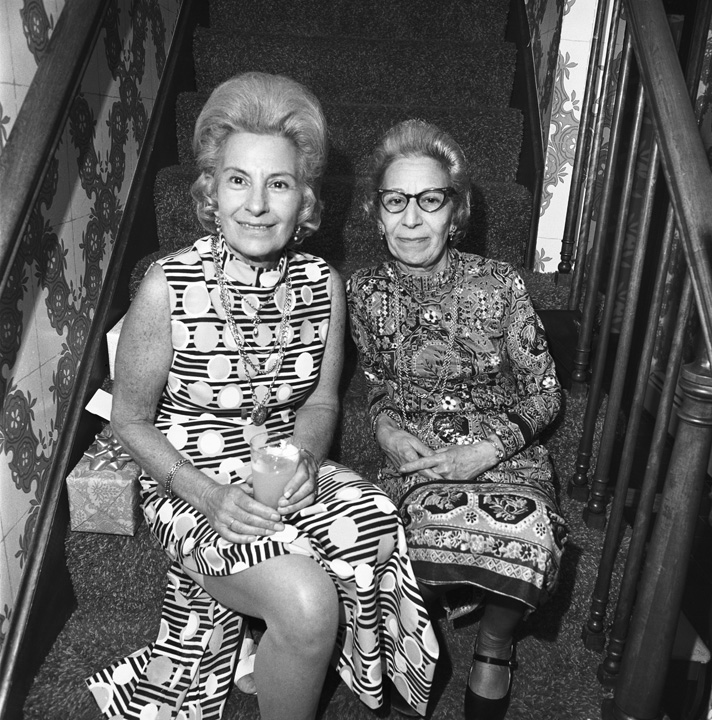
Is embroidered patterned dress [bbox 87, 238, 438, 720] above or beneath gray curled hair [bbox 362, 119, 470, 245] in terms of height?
beneath

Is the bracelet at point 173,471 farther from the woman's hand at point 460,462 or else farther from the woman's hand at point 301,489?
the woman's hand at point 460,462

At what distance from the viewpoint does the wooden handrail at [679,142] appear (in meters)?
1.22

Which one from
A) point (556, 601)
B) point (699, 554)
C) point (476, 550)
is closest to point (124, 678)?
point (476, 550)

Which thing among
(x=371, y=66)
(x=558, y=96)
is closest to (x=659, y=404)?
(x=558, y=96)

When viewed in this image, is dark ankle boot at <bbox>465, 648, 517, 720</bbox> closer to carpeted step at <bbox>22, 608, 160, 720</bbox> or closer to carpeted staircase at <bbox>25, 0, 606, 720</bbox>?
carpeted staircase at <bbox>25, 0, 606, 720</bbox>

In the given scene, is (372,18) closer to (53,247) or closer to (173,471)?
(53,247)

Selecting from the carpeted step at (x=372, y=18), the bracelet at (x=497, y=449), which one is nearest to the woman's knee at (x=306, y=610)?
the bracelet at (x=497, y=449)

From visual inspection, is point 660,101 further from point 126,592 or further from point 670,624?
point 126,592

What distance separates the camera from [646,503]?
1.43 metres

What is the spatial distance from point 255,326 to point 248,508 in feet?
1.38

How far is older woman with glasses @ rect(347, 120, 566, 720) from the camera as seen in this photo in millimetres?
1652

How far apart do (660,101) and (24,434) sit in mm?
1442

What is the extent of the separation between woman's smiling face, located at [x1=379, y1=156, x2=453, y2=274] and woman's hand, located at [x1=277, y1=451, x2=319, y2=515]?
0.58 meters

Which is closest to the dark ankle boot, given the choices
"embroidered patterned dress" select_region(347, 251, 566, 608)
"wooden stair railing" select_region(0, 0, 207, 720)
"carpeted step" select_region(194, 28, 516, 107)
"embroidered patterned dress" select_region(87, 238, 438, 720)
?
"embroidered patterned dress" select_region(87, 238, 438, 720)
